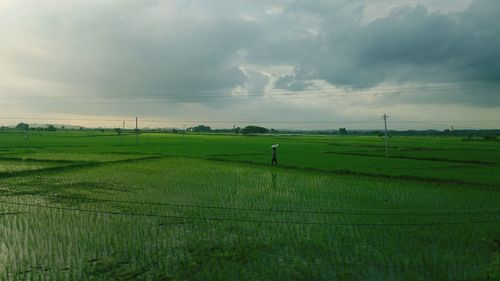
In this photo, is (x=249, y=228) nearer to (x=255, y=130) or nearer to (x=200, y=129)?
(x=255, y=130)

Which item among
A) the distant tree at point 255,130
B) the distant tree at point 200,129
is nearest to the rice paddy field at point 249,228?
the distant tree at point 255,130

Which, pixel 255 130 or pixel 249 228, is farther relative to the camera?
pixel 255 130

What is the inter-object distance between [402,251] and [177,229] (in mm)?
4578

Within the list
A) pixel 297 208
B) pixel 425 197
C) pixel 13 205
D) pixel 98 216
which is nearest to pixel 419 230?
pixel 297 208

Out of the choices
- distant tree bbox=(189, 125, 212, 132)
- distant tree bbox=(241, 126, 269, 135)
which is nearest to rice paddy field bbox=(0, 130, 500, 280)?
distant tree bbox=(241, 126, 269, 135)

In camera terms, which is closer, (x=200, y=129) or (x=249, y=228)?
(x=249, y=228)

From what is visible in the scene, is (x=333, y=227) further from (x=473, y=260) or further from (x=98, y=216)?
(x=98, y=216)

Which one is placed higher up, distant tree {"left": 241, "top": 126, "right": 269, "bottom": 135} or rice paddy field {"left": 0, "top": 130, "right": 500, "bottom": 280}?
distant tree {"left": 241, "top": 126, "right": 269, "bottom": 135}

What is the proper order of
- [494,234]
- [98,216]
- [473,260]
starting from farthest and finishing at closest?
1. [98,216]
2. [494,234]
3. [473,260]

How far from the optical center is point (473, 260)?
652cm

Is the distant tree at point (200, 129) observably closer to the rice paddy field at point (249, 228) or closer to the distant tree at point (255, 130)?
the distant tree at point (255, 130)

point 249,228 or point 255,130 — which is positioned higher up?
point 255,130

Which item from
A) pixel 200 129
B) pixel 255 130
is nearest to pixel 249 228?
pixel 255 130

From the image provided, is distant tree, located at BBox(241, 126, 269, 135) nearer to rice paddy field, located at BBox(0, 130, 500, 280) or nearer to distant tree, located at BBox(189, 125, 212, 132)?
distant tree, located at BBox(189, 125, 212, 132)
